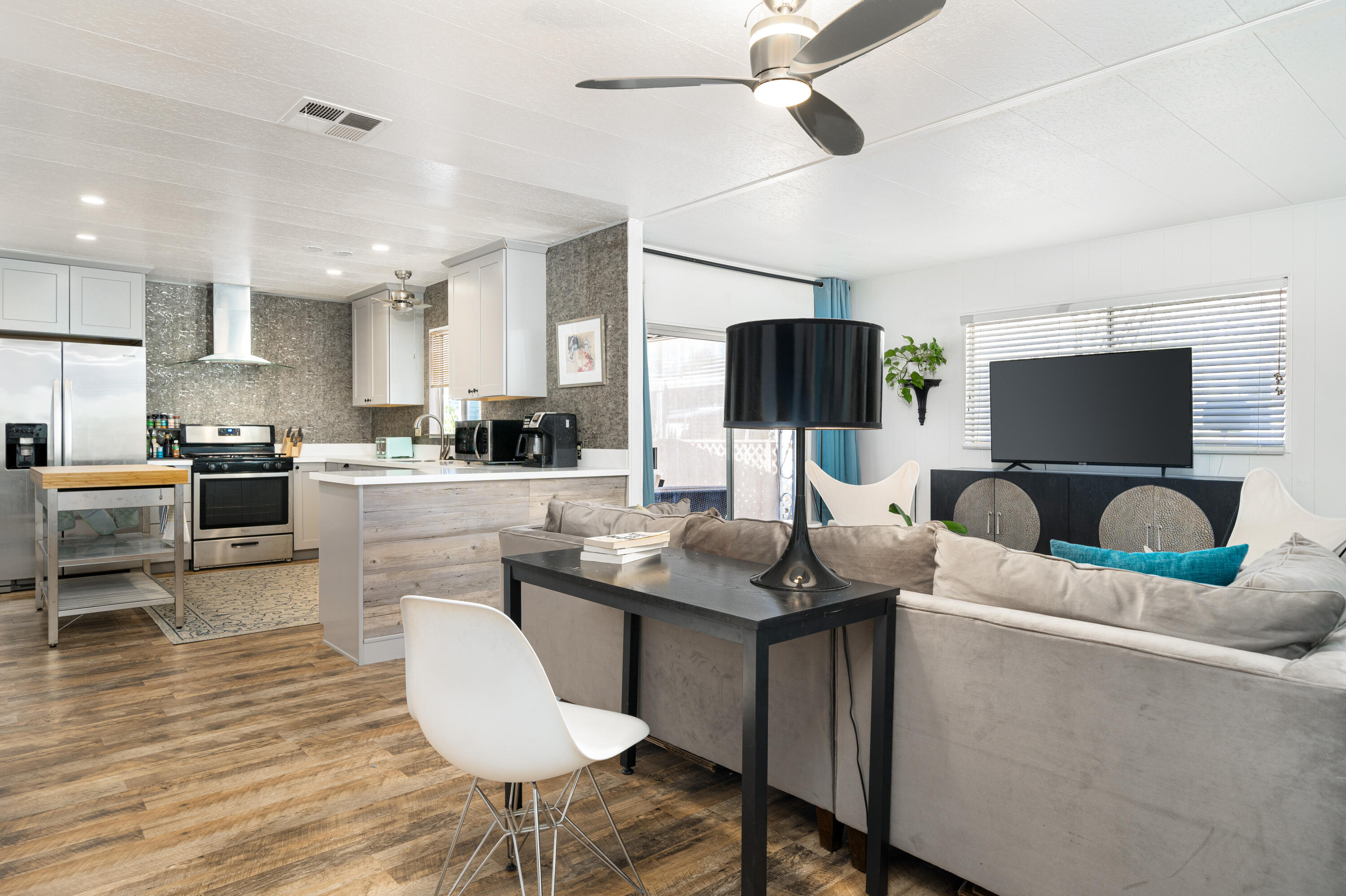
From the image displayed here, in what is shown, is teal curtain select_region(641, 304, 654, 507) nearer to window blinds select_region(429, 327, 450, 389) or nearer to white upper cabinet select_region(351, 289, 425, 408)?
window blinds select_region(429, 327, 450, 389)

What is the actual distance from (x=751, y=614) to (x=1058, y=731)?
2.17 feet

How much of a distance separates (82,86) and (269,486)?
397 centimetres

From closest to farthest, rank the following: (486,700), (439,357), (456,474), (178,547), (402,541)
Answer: (486,700), (402,541), (456,474), (178,547), (439,357)

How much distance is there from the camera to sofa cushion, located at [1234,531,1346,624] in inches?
59.1

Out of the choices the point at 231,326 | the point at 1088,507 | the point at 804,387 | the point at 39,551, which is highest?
the point at 231,326

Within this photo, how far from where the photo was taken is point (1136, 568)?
1.73 metres

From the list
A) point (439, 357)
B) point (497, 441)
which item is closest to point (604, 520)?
point (497, 441)

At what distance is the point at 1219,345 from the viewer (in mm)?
4754

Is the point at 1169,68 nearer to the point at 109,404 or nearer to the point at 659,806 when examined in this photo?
the point at 659,806

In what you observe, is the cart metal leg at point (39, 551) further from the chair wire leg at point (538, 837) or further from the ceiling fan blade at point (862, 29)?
the ceiling fan blade at point (862, 29)

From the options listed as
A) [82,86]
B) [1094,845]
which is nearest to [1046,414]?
[1094,845]

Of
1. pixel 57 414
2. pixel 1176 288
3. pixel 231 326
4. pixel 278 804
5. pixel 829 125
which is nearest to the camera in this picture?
pixel 278 804

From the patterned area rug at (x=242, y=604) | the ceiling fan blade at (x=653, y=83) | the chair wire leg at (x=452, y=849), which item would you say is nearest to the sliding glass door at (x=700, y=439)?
the patterned area rug at (x=242, y=604)

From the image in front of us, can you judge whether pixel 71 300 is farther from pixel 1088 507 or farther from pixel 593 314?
pixel 1088 507
